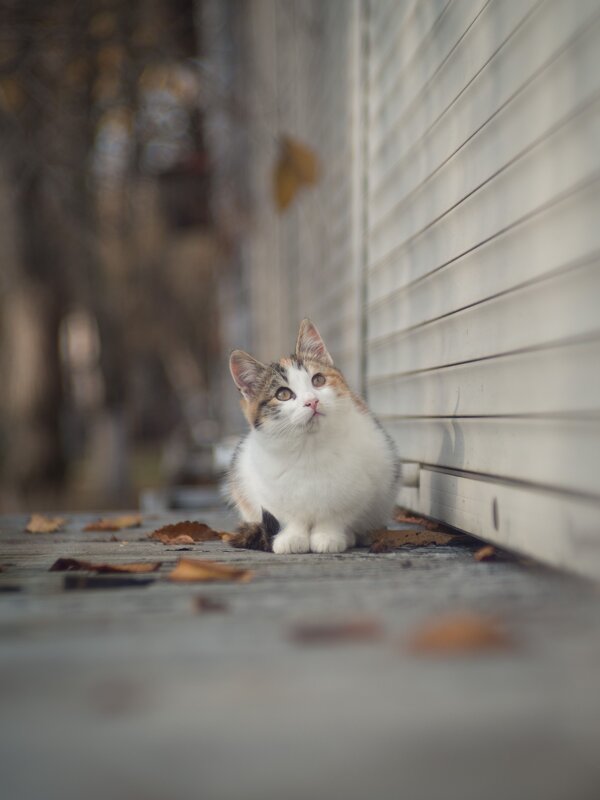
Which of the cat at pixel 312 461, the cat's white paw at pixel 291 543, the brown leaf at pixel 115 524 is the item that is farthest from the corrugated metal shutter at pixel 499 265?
the brown leaf at pixel 115 524

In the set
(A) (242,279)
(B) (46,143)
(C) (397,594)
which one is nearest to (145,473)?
(A) (242,279)

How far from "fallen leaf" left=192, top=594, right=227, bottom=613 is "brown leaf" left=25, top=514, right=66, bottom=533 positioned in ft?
5.95

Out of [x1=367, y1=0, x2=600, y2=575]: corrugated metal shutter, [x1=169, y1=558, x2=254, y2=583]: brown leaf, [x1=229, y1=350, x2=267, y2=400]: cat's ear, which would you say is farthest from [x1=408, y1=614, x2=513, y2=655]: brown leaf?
[x1=229, y1=350, x2=267, y2=400]: cat's ear

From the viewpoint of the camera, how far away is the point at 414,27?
Result: 11.7 feet

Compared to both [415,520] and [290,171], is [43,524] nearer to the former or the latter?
[415,520]

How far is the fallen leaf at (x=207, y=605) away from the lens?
181cm

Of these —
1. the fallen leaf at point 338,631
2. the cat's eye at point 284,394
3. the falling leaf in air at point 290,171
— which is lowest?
the fallen leaf at point 338,631

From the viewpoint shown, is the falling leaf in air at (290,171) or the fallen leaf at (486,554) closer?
the fallen leaf at (486,554)

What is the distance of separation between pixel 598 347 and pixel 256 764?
1177 mm

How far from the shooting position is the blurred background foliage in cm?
575

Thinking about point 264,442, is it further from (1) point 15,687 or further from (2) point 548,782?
(2) point 548,782

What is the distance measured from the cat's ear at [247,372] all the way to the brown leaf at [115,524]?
979mm

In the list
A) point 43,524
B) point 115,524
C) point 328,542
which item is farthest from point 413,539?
point 43,524

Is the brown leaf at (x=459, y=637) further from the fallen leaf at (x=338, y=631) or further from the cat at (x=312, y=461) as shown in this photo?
the cat at (x=312, y=461)
